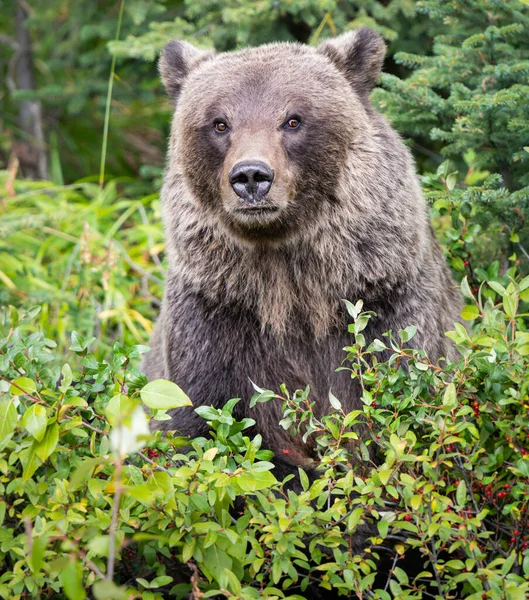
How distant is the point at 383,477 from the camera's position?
2.84 metres

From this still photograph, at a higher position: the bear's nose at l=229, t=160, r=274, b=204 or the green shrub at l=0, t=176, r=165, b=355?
the bear's nose at l=229, t=160, r=274, b=204

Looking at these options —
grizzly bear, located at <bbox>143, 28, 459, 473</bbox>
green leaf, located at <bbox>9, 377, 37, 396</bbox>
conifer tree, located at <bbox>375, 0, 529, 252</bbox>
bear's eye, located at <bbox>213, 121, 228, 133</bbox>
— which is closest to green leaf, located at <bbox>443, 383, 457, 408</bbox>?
grizzly bear, located at <bbox>143, 28, 459, 473</bbox>

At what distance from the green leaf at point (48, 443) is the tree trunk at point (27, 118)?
19.5 ft

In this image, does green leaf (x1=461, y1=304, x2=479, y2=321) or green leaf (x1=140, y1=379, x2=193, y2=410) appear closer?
green leaf (x1=140, y1=379, x2=193, y2=410)

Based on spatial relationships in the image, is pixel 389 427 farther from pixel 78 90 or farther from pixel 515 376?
pixel 78 90

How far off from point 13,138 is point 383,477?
7186mm

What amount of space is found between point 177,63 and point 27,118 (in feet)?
15.2

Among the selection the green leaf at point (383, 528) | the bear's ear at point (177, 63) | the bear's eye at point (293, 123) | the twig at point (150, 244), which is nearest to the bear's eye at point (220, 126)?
the bear's eye at point (293, 123)

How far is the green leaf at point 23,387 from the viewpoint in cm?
297

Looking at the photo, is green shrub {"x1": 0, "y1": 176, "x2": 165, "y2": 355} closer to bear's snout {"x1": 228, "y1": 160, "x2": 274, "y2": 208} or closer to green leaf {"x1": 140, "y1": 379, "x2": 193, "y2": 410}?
bear's snout {"x1": 228, "y1": 160, "x2": 274, "y2": 208}

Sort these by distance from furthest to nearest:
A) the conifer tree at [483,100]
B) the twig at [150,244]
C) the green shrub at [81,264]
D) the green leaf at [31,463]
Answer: the twig at [150,244] → the green shrub at [81,264] → the conifer tree at [483,100] → the green leaf at [31,463]

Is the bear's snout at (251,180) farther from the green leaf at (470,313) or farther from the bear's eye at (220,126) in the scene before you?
the green leaf at (470,313)

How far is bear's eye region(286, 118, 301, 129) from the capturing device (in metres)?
3.88

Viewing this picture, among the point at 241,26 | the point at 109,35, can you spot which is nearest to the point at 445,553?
the point at 241,26
